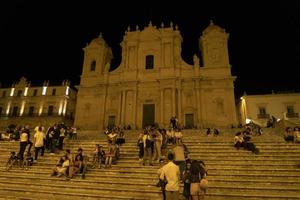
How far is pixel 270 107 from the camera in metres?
36.4

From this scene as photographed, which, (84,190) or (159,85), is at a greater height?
(159,85)

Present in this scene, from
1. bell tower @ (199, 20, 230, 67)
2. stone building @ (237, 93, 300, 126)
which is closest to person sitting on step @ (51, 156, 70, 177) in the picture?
bell tower @ (199, 20, 230, 67)

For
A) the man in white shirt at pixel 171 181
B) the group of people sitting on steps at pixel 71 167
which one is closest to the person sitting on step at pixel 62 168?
the group of people sitting on steps at pixel 71 167

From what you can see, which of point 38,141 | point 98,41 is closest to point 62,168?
point 38,141

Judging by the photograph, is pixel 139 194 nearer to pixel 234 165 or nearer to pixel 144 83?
pixel 234 165

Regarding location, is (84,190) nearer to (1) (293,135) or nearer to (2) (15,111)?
(1) (293,135)

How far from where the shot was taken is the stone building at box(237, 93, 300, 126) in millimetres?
35503

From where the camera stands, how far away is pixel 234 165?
9.96 m

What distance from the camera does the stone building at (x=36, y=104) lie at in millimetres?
41625

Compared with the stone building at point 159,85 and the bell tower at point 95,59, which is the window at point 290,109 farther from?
the bell tower at point 95,59

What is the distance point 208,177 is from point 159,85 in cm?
2051

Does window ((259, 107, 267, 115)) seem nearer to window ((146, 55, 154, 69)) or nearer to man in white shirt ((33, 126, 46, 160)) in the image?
window ((146, 55, 154, 69))

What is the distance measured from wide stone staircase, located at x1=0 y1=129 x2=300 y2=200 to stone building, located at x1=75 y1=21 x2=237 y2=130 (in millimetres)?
15265

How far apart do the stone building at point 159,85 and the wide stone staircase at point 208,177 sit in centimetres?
1527
